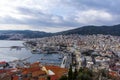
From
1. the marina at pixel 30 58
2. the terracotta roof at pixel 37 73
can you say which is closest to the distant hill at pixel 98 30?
the marina at pixel 30 58

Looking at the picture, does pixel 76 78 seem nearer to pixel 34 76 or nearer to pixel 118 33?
pixel 34 76

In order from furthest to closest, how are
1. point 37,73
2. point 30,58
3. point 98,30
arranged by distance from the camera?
point 98,30, point 30,58, point 37,73

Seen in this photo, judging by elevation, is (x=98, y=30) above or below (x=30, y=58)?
above

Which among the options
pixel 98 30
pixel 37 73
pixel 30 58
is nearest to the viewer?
pixel 37 73

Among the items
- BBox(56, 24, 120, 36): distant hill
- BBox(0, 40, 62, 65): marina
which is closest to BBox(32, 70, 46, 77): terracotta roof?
BBox(0, 40, 62, 65): marina

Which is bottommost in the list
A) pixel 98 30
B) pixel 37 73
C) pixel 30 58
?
pixel 30 58

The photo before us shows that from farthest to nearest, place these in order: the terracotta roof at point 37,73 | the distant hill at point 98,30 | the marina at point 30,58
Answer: the distant hill at point 98,30 < the marina at point 30,58 < the terracotta roof at point 37,73

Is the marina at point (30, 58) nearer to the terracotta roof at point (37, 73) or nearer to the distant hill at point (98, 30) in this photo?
the terracotta roof at point (37, 73)

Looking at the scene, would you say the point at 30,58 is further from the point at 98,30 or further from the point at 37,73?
the point at 98,30

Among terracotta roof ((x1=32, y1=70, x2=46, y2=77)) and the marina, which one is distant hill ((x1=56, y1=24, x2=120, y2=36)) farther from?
terracotta roof ((x1=32, y1=70, x2=46, y2=77))

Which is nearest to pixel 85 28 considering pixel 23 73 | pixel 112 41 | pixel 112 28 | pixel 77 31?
pixel 77 31

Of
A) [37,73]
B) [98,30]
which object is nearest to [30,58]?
[37,73]
